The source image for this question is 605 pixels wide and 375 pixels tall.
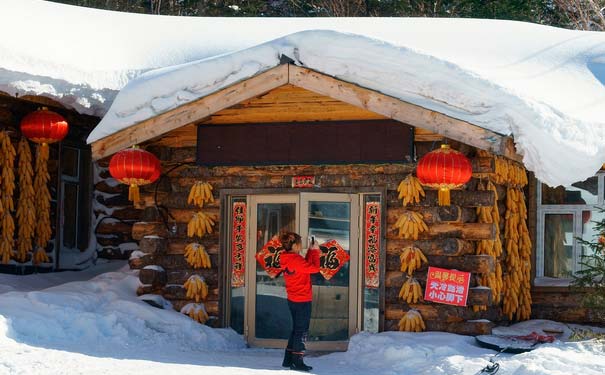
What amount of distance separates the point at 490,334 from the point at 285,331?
2734 millimetres

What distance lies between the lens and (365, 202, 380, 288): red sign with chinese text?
44.2 ft

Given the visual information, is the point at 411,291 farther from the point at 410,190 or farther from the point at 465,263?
the point at 410,190

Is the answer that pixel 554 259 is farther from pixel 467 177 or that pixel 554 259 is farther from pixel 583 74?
pixel 467 177

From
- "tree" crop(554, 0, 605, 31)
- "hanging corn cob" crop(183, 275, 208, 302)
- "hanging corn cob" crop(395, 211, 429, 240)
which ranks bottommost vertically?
"hanging corn cob" crop(183, 275, 208, 302)

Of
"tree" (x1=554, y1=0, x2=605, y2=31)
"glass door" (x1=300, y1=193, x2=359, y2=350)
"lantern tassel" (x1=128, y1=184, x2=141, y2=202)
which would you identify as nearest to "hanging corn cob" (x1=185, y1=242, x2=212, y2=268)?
"lantern tassel" (x1=128, y1=184, x2=141, y2=202)

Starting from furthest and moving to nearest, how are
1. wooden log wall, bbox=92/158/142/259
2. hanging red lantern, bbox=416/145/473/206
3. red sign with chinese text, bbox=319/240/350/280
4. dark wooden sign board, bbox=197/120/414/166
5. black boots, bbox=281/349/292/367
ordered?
1. wooden log wall, bbox=92/158/142/259
2. red sign with chinese text, bbox=319/240/350/280
3. dark wooden sign board, bbox=197/120/414/166
4. hanging red lantern, bbox=416/145/473/206
5. black boots, bbox=281/349/292/367

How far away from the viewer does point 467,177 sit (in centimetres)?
1221

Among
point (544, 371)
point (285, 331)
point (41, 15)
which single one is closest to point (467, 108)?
point (544, 371)

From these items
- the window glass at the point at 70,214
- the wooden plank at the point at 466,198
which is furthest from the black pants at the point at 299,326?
the window glass at the point at 70,214

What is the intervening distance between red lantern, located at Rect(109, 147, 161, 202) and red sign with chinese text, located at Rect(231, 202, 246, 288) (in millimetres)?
1292

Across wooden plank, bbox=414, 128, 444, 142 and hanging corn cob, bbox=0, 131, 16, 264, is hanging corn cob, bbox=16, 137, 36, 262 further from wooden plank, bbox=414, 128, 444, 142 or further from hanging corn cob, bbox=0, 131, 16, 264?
wooden plank, bbox=414, 128, 444, 142

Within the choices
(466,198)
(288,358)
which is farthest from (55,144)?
(466,198)

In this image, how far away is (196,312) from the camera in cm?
1400

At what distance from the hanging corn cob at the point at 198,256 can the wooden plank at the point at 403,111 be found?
2858 mm
